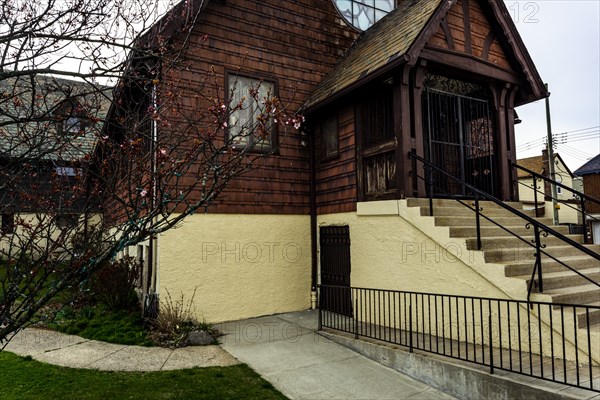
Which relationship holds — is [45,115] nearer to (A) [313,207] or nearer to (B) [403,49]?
(B) [403,49]

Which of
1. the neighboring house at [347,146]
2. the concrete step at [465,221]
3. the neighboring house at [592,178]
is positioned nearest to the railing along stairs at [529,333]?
the concrete step at [465,221]

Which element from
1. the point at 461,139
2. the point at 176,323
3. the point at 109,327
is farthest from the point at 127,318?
the point at 461,139

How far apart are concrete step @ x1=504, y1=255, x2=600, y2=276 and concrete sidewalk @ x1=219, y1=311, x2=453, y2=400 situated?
193 centimetres

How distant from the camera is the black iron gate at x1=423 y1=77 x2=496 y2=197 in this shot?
836 cm

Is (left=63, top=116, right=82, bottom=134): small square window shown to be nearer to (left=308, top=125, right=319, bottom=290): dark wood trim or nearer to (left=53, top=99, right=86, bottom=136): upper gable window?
(left=53, top=99, right=86, bottom=136): upper gable window

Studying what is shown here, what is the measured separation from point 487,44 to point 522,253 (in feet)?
15.7

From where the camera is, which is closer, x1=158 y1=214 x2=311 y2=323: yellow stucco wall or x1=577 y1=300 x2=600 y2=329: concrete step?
x1=577 y1=300 x2=600 y2=329: concrete step

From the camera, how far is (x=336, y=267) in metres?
8.80

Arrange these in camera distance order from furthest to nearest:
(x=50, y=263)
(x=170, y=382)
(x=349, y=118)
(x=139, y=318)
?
(x=349, y=118) → (x=139, y=318) → (x=170, y=382) → (x=50, y=263)

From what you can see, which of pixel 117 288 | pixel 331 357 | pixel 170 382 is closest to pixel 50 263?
pixel 170 382

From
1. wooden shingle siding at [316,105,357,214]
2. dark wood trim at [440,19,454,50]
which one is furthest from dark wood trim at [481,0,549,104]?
wooden shingle siding at [316,105,357,214]

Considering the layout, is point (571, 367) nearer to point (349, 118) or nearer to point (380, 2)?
point (349, 118)

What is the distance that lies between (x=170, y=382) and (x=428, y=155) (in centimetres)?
617

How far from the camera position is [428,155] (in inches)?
324
